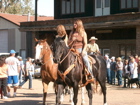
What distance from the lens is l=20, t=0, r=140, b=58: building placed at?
31.3m

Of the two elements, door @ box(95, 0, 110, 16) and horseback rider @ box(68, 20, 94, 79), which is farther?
door @ box(95, 0, 110, 16)

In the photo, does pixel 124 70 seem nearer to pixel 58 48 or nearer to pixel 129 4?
pixel 58 48

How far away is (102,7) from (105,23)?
6674 mm

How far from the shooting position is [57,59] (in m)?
11.5

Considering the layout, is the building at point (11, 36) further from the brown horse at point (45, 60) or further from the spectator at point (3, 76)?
the brown horse at point (45, 60)

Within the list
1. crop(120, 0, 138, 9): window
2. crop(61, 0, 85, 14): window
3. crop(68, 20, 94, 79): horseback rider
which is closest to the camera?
crop(68, 20, 94, 79): horseback rider

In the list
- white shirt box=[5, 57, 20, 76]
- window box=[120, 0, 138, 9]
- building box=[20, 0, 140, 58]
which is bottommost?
white shirt box=[5, 57, 20, 76]

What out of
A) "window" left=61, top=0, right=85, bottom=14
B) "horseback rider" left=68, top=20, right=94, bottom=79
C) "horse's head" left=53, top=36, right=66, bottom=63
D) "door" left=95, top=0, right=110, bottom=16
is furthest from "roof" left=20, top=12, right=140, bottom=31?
"horse's head" left=53, top=36, right=66, bottom=63

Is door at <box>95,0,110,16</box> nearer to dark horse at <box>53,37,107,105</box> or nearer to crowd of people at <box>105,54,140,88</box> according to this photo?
crowd of people at <box>105,54,140,88</box>

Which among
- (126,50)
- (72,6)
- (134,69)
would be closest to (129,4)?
(126,50)

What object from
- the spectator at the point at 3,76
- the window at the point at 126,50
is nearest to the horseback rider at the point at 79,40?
the spectator at the point at 3,76

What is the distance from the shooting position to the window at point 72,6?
39844 mm

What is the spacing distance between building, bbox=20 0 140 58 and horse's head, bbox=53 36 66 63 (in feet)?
59.8

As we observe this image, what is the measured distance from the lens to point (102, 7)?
38156 millimetres
